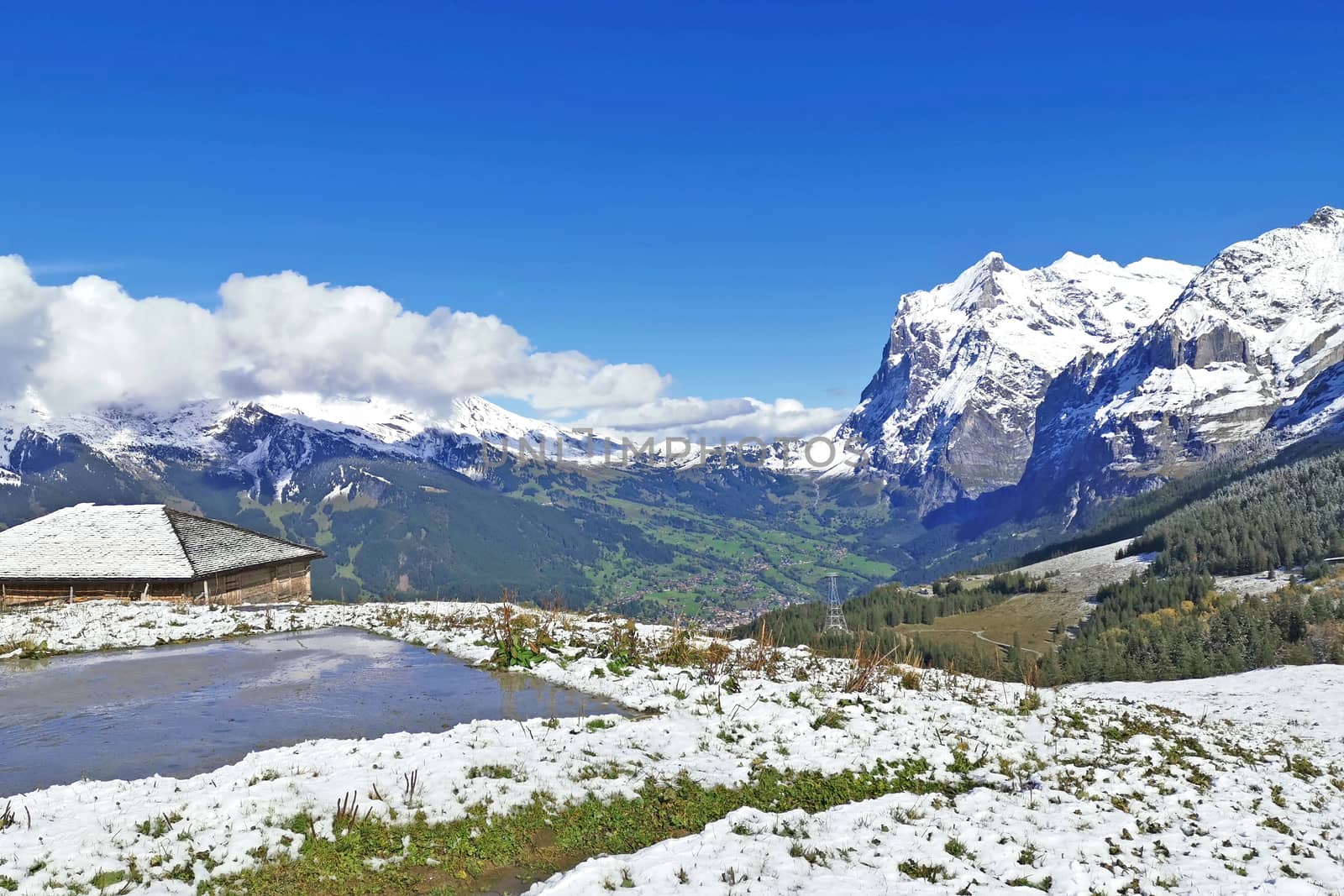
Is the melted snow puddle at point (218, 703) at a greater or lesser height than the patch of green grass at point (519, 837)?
greater

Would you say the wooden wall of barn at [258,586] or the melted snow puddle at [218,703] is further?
the wooden wall of barn at [258,586]

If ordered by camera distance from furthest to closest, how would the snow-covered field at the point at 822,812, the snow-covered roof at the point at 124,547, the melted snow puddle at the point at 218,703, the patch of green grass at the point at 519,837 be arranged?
the snow-covered roof at the point at 124,547
the melted snow puddle at the point at 218,703
the snow-covered field at the point at 822,812
the patch of green grass at the point at 519,837

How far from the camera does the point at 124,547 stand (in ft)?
134

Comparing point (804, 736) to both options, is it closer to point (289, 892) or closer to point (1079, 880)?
point (1079, 880)

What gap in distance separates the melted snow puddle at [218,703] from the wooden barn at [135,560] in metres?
13.1

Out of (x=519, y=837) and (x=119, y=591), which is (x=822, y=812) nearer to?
(x=519, y=837)

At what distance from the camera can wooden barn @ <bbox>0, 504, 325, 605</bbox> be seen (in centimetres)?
3872

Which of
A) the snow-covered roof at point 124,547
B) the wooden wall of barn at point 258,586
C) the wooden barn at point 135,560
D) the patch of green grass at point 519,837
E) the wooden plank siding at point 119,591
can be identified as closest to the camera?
the patch of green grass at point 519,837

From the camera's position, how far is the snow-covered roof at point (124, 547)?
38.9 meters

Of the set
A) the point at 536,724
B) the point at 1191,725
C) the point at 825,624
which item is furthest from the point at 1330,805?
the point at 825,624

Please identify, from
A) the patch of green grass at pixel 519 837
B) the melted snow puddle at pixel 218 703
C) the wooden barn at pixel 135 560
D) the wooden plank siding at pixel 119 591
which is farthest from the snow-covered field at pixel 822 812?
the wooden barn at pixel 135 560

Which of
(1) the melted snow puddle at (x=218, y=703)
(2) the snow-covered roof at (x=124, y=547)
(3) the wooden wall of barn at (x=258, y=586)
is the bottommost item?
(1) the melted snow puddle at (x=218, y=703)

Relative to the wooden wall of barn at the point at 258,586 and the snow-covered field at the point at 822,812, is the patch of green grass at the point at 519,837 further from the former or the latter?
the wooden wall of barn at the point at 258,586

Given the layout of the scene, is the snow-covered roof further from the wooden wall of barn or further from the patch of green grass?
the patch of green grass
